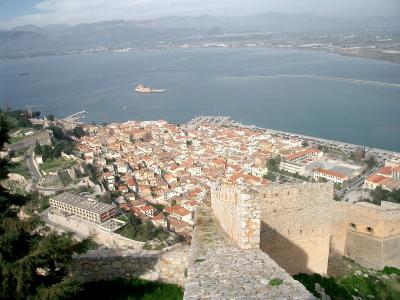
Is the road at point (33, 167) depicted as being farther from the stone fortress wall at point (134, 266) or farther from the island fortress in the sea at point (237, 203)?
the stone fortress wall at point (134, 266)

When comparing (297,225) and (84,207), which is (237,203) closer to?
(297,225)

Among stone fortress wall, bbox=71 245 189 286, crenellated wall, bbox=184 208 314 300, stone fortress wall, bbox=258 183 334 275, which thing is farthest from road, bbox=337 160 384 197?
crenellated wall, bbox=184 208 314 300

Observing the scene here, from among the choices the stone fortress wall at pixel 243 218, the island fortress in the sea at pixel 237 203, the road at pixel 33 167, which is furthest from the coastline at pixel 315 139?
the stone fortress wall at pixel 243 218

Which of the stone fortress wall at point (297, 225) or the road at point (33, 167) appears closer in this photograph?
the stone fortress wall at point (297, 225)

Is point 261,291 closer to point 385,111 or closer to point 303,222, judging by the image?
point 303,222

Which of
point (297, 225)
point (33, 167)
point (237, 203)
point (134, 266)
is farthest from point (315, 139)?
point (237, 203)

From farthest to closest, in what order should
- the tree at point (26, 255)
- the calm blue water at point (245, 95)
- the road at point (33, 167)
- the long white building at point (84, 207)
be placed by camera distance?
the calm blue water at point (245, 95), the road at point (33, 167), the long white building at point (84, 207), the tree at point (26, 255)
